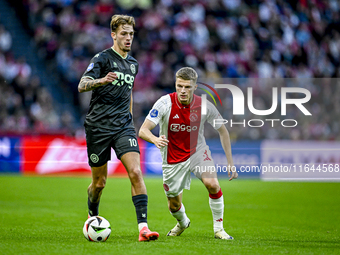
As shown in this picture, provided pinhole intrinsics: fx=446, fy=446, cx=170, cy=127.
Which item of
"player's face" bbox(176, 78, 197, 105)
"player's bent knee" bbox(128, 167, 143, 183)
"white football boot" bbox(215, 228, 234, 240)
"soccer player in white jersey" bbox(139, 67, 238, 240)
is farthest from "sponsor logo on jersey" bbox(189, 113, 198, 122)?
"white football boot" bbox(215, 228, 234, 240)

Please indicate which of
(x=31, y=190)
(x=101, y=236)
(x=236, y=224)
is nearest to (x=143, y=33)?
(x=31, y=190)

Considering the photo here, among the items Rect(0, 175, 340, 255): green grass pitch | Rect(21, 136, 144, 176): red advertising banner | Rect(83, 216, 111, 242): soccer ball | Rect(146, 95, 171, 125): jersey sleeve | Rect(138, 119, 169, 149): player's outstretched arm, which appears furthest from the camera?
Rect(21, 136, 144, 176): red advertising banner

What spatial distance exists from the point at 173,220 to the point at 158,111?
2.49 metres

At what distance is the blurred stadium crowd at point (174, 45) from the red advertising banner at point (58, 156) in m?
0.64

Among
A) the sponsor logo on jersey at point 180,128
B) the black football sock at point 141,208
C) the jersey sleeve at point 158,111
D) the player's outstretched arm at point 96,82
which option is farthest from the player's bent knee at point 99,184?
the player's outstretched arm at point 96,82

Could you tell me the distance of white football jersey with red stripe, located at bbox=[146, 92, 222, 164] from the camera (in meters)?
5.84

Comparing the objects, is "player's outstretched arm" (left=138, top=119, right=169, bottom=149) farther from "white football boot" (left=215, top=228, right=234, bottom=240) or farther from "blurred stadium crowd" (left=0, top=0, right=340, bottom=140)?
"blurred stadium crowd" (left=0, top=0, right=340, bottom=140)

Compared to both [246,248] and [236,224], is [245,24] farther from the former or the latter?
[246,248]

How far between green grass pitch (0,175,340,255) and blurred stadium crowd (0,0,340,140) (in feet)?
12.1

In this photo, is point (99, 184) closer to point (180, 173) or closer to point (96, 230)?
point (96, 230)

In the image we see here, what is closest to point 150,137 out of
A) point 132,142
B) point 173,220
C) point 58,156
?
point 132,142

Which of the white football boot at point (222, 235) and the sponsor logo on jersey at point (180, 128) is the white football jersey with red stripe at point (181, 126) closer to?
the sponsor logo on jersey at point (180, 128)

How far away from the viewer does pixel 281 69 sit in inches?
725

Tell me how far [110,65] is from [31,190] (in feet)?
23.0
